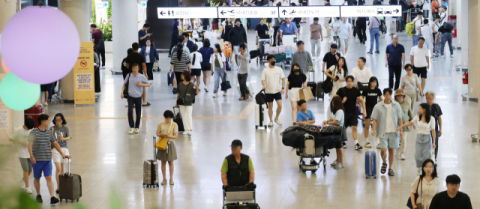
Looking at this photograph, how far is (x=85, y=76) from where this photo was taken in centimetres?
1814

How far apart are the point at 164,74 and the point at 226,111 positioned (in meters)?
8.78

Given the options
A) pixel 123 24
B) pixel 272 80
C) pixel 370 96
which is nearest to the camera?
pixel 370 96

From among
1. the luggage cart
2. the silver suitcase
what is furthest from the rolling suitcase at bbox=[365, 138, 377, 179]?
the silver suitcase

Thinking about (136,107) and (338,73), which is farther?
(338,73)

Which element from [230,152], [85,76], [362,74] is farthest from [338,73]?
[85,76]

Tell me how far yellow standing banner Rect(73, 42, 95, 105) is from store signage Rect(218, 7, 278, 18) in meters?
6.03

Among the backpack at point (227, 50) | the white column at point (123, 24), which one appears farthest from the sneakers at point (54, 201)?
the white column at point (123, 24)

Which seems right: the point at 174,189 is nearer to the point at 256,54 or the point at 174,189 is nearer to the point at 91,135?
the point at 91,135

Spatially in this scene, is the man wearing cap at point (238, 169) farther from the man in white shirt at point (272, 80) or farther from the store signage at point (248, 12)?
the store signage at point (248, 12)

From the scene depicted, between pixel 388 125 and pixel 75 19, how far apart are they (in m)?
11.4

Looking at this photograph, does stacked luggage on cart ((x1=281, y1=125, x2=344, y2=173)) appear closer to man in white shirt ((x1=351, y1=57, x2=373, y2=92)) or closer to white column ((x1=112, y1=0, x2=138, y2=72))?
man in white shirt ((x1=351, y1=57, x2=373, y2=92))

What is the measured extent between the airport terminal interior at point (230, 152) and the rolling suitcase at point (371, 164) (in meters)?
0.15

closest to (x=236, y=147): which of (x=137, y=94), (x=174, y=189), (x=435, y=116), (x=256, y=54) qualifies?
(x=174, y=189)

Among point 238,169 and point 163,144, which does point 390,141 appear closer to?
point 238,169
